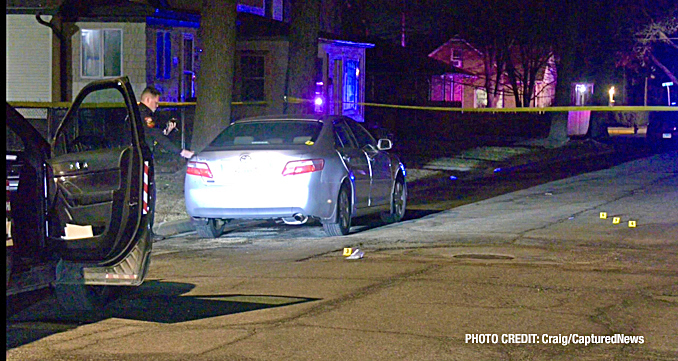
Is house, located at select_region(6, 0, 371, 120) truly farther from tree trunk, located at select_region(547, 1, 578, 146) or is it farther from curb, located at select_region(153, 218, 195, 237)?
curb, located at select_region(153, 218, 195, 237)

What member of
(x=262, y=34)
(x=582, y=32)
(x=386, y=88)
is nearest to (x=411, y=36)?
(x=386, y=88)

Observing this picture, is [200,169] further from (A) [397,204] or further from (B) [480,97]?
(B) [480,97]

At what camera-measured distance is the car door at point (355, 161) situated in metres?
13.3

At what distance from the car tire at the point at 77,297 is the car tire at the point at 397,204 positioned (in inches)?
277

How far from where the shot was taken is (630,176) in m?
22.5

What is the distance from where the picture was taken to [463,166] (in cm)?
2652

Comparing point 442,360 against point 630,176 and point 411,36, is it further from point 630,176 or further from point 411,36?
point 411,36

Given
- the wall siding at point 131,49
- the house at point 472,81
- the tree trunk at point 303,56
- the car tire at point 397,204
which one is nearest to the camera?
the car tire at point 397,204

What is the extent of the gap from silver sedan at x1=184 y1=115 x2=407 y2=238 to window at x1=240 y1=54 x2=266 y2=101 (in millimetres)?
22833

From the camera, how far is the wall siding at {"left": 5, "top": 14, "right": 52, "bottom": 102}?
1282 inches

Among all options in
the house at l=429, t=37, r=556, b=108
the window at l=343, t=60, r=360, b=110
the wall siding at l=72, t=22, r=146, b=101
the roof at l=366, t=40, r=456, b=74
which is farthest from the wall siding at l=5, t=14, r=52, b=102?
the house at l=429, t=37, r=556, b=108

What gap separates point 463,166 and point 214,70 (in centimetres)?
932

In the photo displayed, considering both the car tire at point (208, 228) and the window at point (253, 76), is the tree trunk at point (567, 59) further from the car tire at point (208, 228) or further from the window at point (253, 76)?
the car tire at point (208, 228)

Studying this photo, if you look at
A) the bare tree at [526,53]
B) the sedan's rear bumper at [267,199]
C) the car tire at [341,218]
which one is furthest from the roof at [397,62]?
the sedan's rear bumper at [267,199]
